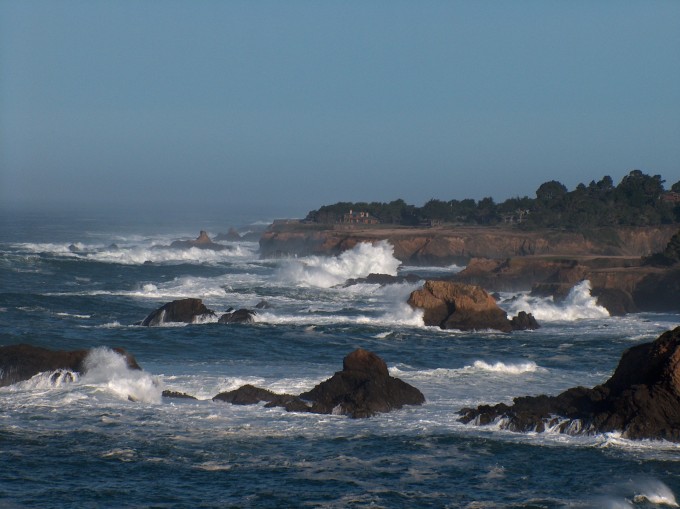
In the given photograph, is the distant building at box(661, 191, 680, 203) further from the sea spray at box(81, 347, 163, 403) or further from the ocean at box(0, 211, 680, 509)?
the sea spray at box(81, 347, 163, 403)

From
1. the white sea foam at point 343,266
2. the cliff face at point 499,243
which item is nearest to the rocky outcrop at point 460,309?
the white sea foam at point 343,266

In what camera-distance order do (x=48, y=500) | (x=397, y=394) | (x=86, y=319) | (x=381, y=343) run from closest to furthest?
1. (x=48, y=500)
2. (x=397, y=394)
3. (x=381, y=343)
4. (x=86, y=319)

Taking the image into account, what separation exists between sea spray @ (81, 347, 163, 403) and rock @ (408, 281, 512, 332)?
16.3 metres

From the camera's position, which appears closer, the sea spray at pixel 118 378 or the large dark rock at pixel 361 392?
the large dark rock at pixel 361 392

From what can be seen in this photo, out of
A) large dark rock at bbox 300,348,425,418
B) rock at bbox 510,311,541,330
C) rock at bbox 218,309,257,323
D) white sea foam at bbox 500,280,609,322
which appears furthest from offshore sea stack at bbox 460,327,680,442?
white sea foam at bbox 500,280,609,322

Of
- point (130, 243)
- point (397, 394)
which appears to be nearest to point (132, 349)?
point (397, 394)

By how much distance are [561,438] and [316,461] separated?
5.05 metres

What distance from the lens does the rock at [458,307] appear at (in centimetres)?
4038

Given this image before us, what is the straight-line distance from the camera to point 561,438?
22.0m

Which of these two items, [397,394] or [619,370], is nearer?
[619,370]

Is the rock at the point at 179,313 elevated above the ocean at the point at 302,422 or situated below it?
above

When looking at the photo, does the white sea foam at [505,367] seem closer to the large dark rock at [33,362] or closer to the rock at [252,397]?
the rock at [252,397]

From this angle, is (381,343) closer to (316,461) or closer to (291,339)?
(291,339)

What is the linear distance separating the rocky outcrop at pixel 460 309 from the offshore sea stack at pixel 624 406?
16.4 metres
